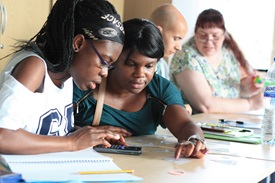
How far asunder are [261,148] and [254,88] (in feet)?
5.16

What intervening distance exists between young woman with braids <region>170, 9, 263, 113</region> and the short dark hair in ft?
3.92

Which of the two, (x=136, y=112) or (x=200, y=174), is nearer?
(x=200, y=174)

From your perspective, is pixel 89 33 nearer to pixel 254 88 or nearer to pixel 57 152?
pixel 57 152

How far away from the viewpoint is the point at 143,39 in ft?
5.98

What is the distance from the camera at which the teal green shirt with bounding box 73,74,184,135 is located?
1902 millimetres

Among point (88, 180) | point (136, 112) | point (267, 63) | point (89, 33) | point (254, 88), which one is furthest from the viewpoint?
point (267, 63)

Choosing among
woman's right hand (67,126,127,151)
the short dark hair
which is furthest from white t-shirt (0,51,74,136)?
the short dark hair

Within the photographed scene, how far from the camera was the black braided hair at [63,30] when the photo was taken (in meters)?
1.54

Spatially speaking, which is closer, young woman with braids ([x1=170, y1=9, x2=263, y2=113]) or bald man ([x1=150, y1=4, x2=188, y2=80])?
bald man ([x1=150, y1=4, x2=188, y2=80])

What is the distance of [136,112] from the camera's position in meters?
1.94

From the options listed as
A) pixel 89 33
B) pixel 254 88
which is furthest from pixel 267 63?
pixel 89 33

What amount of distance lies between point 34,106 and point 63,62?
18 centimetres

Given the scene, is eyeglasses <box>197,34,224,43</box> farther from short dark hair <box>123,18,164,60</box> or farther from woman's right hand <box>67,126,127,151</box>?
woman's right hand <box>67,126,127,151</box>

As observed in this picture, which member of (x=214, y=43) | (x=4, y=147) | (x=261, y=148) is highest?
(x=214, y=43)
